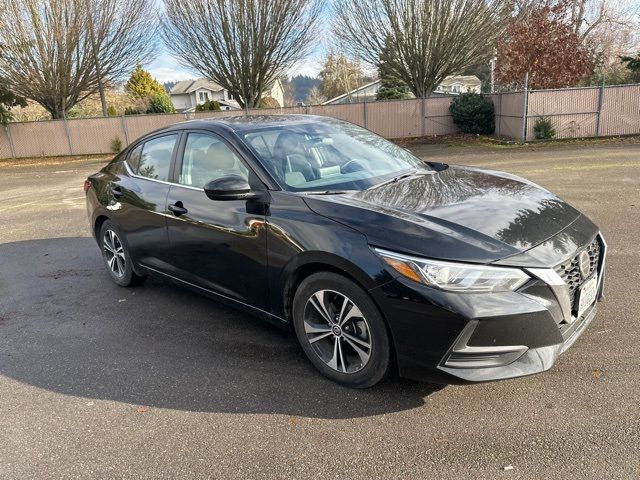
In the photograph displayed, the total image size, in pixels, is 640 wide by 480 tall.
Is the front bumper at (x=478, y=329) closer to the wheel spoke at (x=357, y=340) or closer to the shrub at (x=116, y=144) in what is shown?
the wheel spoke at (x=357, y=340)

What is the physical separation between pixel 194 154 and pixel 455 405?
273 cm

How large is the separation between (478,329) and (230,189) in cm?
179

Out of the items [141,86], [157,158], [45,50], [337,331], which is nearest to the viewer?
[337,331]

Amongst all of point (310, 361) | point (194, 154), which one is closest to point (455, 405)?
point (310, 361)

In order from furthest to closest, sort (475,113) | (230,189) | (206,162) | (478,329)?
(475,113)
(206,162)
(230,189)
(478,329)

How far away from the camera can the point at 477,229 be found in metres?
2.85

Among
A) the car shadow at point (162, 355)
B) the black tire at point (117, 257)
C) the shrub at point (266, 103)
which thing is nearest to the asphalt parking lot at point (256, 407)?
the car shadow at point (162, 355)

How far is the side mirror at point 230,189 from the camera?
3373mm

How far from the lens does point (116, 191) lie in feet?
16.2

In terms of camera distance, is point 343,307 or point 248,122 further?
point 248,122

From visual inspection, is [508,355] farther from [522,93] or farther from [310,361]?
[522,93]

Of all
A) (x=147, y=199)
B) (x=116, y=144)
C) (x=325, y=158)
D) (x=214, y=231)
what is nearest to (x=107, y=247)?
(x=147, y=199)

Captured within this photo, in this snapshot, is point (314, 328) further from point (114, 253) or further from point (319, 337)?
point (114, 253)

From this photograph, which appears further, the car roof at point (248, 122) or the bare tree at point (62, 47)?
the bare tree at point (62, 47)
